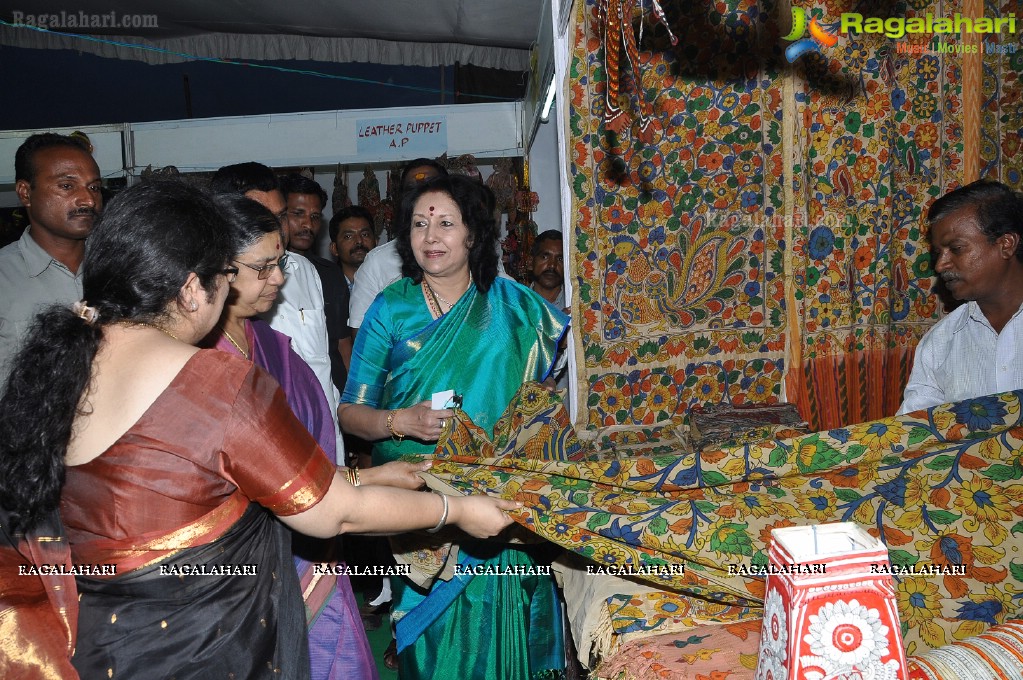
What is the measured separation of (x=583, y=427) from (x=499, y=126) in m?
3.37

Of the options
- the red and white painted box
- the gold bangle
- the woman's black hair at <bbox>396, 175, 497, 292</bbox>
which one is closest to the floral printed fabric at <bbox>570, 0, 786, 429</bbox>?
the woman's black hair at <bbox>396, 175, 497, 292</bbox>

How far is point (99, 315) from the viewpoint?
1412 mm

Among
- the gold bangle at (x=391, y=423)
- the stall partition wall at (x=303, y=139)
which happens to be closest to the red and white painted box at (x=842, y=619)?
the gold bangle at (x=391, y=423)

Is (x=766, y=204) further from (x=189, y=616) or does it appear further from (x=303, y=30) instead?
(x=303, y=30)

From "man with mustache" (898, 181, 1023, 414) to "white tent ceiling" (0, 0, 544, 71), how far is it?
4.12 meters

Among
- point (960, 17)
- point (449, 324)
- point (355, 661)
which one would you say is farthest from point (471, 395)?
point (960, 17)

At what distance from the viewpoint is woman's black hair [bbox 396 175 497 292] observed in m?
2.63

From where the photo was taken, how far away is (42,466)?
1347 millimetres

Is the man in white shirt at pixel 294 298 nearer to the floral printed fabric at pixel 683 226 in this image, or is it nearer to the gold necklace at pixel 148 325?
the floral printed fabric at pixel 683 226

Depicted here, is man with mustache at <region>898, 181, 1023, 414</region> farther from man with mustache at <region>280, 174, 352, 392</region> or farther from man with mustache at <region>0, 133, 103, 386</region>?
man with mustache at <region>0, 133, 103, 386</region>

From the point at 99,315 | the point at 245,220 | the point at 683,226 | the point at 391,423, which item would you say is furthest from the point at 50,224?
the point at 683,226

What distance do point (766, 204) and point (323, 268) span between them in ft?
7.20

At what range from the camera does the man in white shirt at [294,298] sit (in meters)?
2.81

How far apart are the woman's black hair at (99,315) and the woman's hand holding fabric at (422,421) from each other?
38.3 inches
